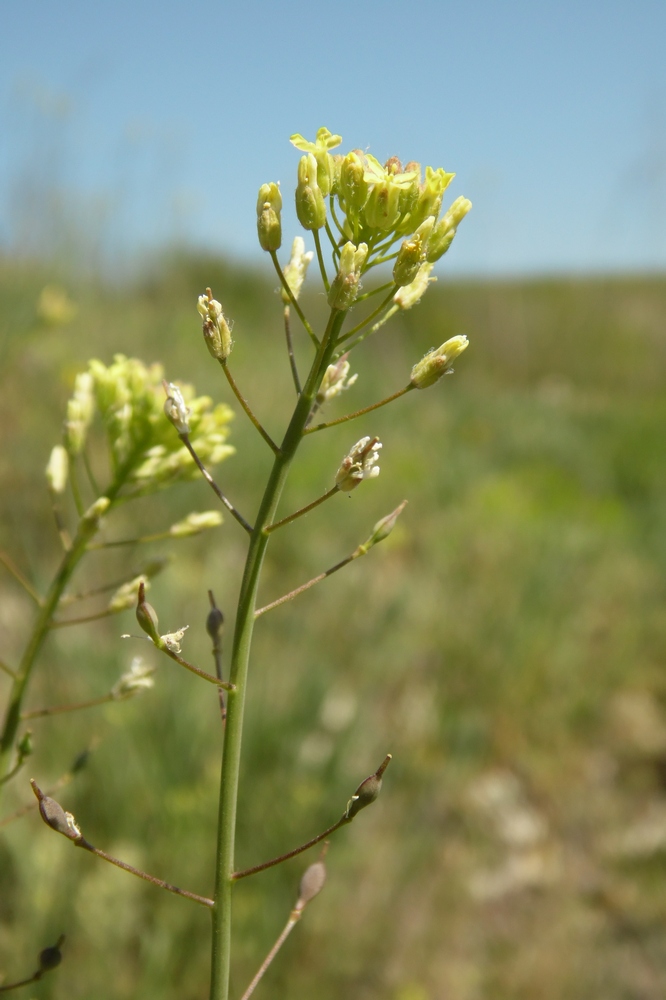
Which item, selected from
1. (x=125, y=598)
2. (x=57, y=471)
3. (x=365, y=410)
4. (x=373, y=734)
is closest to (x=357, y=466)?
(x=365, y=410)

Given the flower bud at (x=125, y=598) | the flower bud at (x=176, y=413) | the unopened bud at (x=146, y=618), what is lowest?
the unopened bud at (x=146, y=618)

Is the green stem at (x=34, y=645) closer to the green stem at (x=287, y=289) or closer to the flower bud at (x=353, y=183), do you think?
the green stem at (x=287, y=289)

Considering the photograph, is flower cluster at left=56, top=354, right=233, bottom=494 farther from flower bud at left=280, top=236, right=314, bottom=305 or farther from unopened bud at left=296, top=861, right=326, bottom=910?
unopened bud at left=296, top=861, right=326, bottom=910

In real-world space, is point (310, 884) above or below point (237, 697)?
below

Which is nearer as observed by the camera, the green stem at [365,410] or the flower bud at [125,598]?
the green stem at [365,410]

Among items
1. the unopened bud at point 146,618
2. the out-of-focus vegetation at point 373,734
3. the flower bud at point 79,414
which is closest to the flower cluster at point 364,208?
the unopened bud at point 146,618

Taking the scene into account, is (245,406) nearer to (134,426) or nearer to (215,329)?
(215,329)
